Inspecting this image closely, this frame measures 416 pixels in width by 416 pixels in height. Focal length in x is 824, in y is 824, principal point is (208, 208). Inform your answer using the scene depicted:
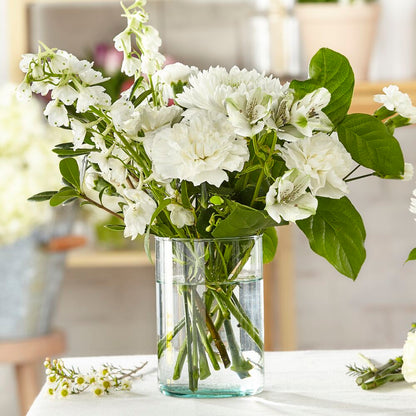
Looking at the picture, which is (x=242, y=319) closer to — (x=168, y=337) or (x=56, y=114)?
(x=168, y=337)

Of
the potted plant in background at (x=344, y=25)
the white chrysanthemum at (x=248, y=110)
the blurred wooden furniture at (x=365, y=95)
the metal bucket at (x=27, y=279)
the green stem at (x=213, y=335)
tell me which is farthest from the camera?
the metal bucket at (x=27, y=279)

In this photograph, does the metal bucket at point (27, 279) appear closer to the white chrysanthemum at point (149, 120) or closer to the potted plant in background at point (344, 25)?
the potted plant in background at point (344, 25)

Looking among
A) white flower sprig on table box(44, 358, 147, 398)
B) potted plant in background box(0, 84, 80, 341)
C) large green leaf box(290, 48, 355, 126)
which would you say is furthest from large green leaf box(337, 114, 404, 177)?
potted plant in background box(0, 84, 80, 341)

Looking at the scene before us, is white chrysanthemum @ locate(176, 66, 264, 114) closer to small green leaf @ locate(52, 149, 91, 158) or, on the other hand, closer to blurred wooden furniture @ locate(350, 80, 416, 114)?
small green leaf @ locate(52, 149, 91, 158)

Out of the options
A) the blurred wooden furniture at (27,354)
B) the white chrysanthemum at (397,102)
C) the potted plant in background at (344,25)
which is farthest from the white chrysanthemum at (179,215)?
the blurred wooden furniture at (27,354)

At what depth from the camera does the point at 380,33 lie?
2199 mm

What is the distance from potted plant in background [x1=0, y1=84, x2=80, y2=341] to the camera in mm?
2080

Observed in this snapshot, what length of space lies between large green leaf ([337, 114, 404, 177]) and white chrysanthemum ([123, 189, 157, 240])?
0.21 metres

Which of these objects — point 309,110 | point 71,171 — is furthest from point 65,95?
point 309,110

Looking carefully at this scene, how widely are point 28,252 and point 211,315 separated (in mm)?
1301

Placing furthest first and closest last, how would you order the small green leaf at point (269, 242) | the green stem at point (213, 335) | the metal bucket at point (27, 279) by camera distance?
1. the metal bucket at point (27, 279)
2. the small green leaf at point (269, 242)
3. the green stem at point (213, 335)

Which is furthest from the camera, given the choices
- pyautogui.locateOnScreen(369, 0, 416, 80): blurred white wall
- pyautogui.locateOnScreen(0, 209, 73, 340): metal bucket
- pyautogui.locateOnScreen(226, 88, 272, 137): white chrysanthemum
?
pyautogui.locateOnScreen(369, 0, 416, 80): blurred white wall

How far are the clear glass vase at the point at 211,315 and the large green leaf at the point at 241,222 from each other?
0.06ft

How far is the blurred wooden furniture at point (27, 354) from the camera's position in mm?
2102
